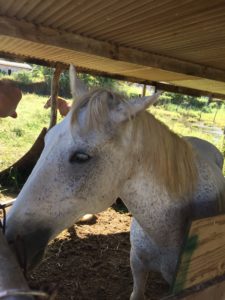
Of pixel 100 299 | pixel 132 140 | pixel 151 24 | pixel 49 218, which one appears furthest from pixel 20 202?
pixel 100 299

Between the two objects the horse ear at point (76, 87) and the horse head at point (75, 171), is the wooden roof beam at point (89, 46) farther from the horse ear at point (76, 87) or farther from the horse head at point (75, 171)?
the horse head at point (75, 171)

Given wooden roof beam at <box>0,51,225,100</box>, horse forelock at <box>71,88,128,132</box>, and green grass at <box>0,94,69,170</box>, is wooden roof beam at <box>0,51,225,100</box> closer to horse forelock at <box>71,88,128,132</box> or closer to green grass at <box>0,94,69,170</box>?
green grass at <box>0,94,69,170</box>

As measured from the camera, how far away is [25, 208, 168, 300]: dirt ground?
10.1 ft

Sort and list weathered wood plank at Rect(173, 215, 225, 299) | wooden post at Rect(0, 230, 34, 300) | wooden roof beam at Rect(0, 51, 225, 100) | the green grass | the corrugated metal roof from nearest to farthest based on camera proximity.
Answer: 1. wooden post at Rect(0, 230, 34, 300)
2. weathered wood plank at Rect(173, 215, 225, 299)
3. the corrugated metal roof
4. wooden roof beam at Rect(0, 51, 225, 100)
5. the green grass

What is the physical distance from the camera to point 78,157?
136cm

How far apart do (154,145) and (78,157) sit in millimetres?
427

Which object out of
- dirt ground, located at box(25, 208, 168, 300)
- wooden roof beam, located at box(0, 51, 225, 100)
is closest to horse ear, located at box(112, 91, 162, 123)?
dirt ground, located at box(25, 208, 168, 300)

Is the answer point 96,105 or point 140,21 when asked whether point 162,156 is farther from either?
point 140,21

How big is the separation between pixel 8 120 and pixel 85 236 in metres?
8.07

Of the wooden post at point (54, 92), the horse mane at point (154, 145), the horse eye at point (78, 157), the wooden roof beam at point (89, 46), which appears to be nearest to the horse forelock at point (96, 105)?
the horse mane at point (154, 145)

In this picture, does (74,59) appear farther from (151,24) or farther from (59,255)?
(59,255)

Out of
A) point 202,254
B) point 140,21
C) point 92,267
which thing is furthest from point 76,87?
point 92,267

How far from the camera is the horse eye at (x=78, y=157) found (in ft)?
4.44

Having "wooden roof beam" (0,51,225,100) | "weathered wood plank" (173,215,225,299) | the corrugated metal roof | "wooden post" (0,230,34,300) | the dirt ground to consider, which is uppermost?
the corrugated metal roof
